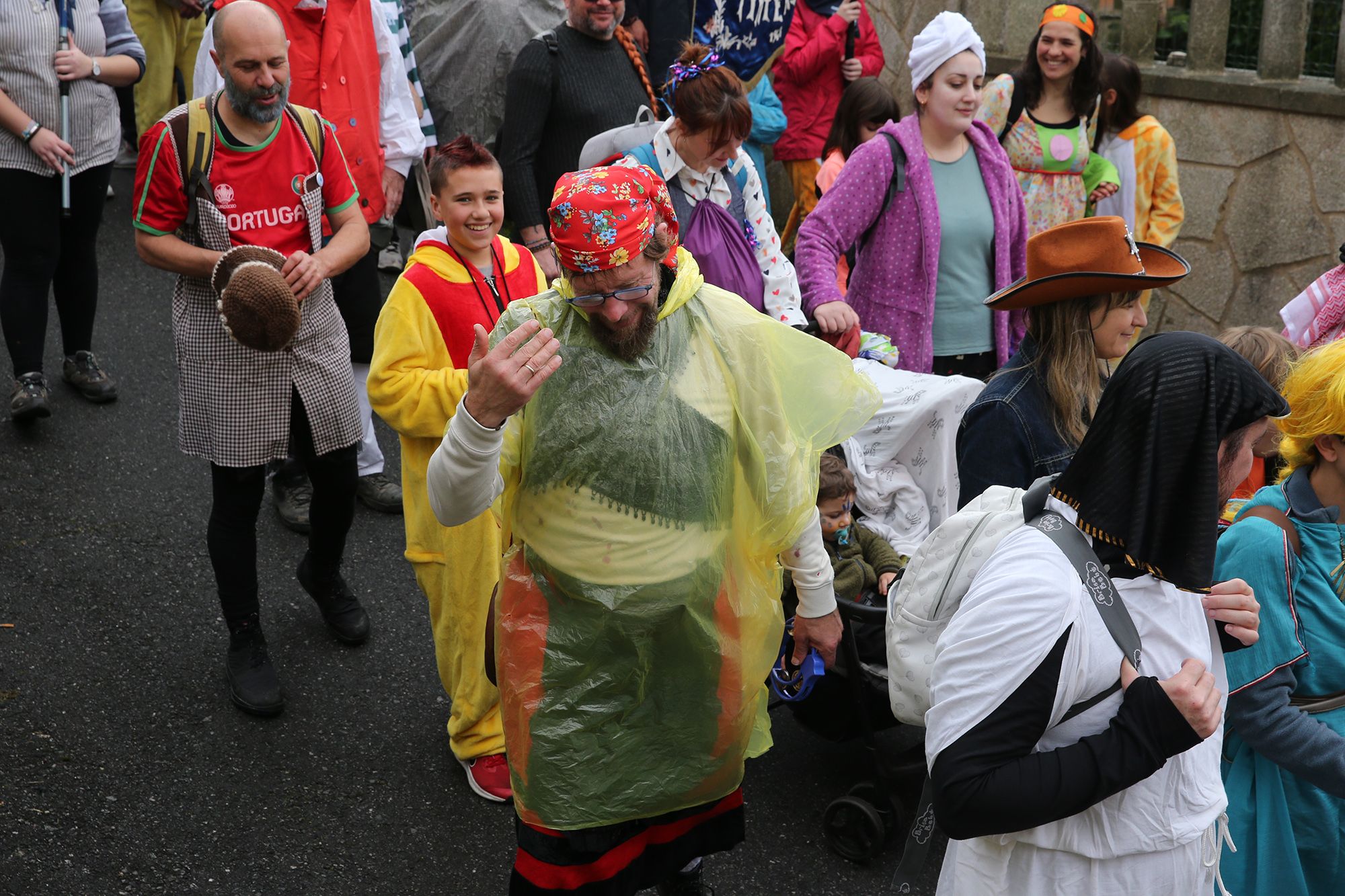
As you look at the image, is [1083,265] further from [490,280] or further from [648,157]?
[490,280]

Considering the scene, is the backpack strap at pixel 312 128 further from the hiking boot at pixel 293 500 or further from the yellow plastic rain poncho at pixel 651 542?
the hiking boot at pixel 293 500

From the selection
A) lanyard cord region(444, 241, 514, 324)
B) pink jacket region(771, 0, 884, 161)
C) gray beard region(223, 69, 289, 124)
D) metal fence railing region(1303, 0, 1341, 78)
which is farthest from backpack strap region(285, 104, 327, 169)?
metal fence railing region(1303, 0, 1341, 78)

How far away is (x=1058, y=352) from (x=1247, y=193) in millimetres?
4663

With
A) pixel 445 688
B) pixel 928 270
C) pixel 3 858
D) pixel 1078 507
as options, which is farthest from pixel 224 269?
pixel 1078 507

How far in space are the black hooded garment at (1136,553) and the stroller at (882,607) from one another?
4.75 ft

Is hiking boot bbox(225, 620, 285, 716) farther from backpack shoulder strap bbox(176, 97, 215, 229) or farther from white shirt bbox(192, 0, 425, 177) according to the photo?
white shirt bbox(192, 0, 425, 177)

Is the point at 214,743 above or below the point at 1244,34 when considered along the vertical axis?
below

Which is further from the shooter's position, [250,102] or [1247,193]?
[1247,193]

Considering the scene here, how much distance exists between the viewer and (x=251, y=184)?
146 inches

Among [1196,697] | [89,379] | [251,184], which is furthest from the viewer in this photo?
[89,379]

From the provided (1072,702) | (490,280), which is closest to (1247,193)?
(490,280)

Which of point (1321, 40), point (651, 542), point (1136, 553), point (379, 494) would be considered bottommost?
point (379, 494)

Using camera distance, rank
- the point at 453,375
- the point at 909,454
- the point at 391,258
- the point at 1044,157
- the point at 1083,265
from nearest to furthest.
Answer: the point at 1083,265, the point at 453,375, the point at 909,454, the point at 1044,157, the point at 391,258

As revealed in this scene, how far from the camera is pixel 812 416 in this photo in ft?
9.10
